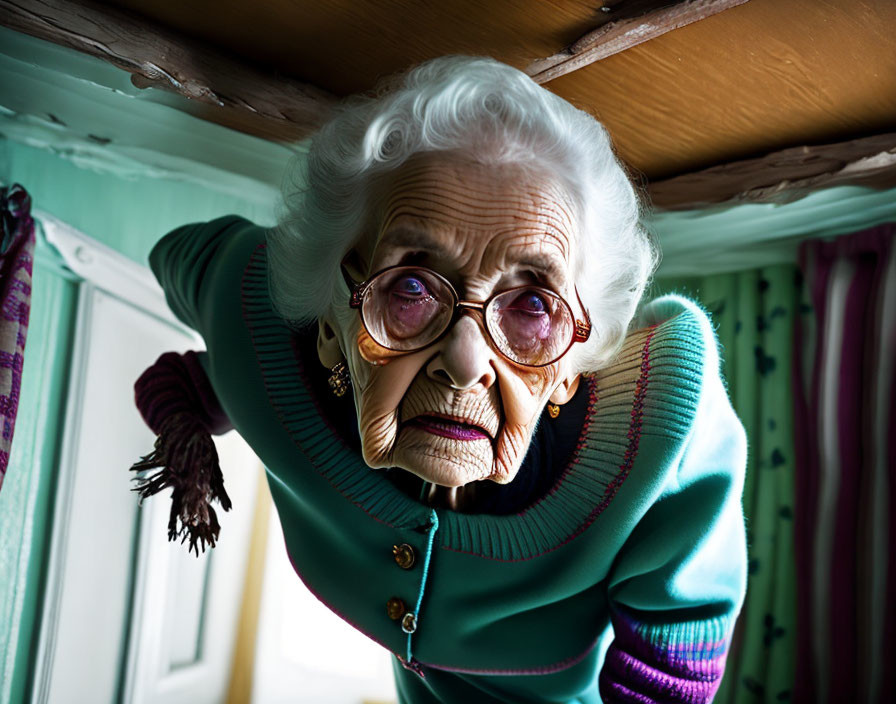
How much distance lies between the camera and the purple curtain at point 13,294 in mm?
1350

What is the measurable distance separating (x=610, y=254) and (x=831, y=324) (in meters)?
0.95

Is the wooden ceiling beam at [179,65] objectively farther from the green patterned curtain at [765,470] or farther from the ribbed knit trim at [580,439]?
the green patterned curtain at [765,470]

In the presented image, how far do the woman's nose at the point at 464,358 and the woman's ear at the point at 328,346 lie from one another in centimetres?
24

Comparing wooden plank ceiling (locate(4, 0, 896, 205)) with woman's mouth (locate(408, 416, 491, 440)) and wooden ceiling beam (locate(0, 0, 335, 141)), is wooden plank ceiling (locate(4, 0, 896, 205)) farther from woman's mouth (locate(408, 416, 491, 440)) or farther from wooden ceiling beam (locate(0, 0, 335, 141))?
woman's mouth (locate(408, 416, 491, 440))

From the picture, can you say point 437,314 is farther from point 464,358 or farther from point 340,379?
point 340,379

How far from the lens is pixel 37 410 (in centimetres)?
153

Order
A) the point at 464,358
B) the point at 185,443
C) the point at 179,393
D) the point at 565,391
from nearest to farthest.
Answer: the point at 464,358, the point at 565,391, the point at 185,443, the point at 179,393

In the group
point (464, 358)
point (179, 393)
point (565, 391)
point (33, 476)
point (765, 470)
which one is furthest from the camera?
point (765, 470)

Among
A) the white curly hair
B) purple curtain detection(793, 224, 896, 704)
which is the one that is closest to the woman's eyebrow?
the white curly hair

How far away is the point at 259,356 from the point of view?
127cm

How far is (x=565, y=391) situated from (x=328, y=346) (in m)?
0.37

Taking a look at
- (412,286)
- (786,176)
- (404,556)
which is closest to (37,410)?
(404,556)

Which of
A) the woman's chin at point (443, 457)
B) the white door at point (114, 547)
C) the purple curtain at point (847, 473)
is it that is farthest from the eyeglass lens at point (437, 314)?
the purple curtain at point (847, 473)

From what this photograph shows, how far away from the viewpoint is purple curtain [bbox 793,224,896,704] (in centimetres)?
167
